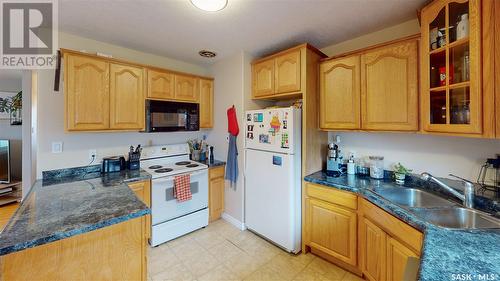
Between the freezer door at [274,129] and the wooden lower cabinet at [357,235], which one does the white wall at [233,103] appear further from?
the wooden lower cabinet at [357,235]

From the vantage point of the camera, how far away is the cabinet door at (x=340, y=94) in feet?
6.64

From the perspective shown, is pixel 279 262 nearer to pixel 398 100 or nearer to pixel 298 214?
pixel 298 214

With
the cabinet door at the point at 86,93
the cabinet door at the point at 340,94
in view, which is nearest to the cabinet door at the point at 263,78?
the cabinet door at the point at 340,94

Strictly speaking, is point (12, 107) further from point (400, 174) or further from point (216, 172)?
point (400, 174)

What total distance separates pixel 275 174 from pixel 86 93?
2110mm

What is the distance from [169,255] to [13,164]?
12.4 feet

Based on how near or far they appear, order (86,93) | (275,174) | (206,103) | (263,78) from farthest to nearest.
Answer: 1. (206,103)
2. (263,78)
3. (275,174)
4. (86,93)

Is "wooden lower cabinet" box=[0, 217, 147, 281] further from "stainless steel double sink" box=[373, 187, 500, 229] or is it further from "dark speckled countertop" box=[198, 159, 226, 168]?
"stainless steel double sink" box=[373, 187, 500, 229]

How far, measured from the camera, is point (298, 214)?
223 cm

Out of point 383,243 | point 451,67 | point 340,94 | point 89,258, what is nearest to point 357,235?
point 383,243

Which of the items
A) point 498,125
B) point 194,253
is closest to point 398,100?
point 498,125

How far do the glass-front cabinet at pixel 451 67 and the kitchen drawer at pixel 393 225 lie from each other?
2.35 ft

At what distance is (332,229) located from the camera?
199 cm

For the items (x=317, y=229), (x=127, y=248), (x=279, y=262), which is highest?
(x=127, y=248)
